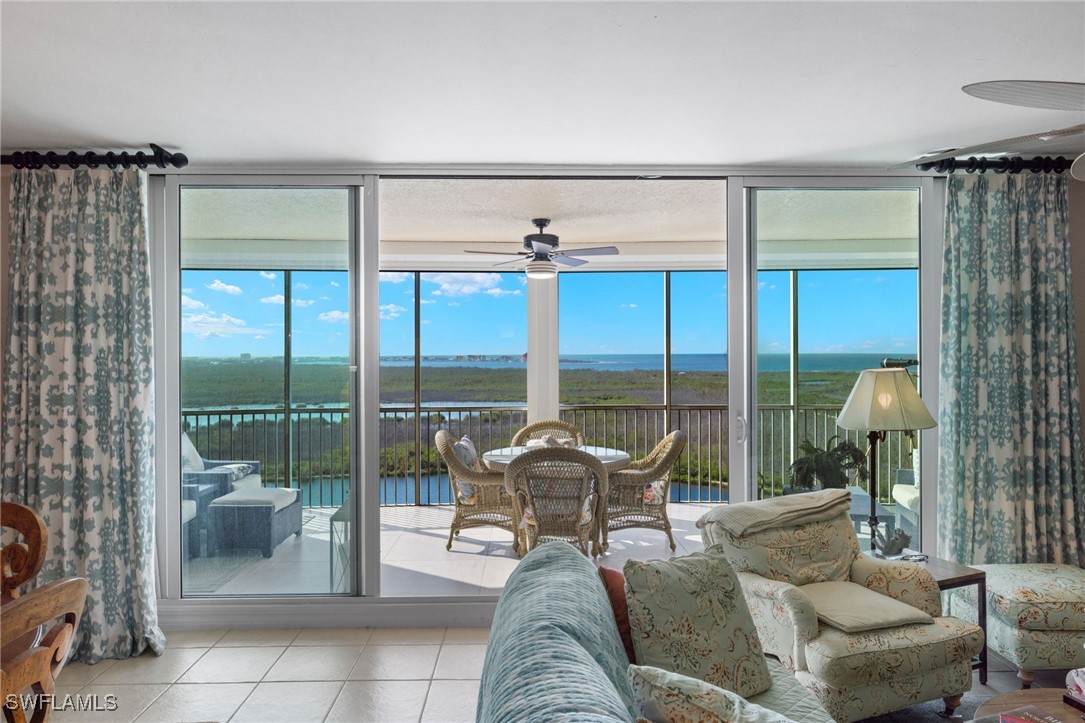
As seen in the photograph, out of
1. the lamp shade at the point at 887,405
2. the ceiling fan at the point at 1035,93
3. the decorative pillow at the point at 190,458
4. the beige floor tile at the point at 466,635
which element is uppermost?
the ceiling fan at the point at 1035,93

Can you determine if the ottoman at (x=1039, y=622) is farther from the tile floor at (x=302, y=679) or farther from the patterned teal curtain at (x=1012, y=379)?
the patterned teal curtain at (x=1012, y=379)

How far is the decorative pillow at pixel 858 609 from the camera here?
2566mm

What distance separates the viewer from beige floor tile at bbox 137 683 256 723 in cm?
284

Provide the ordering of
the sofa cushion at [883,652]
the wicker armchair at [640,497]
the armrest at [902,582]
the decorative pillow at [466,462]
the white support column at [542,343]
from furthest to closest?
the white support column at [542,343]
the decorative pillow at [466,462]
the wicker armchair at [640,497]
the armrest at [902,582]
the sofa cushion at [883,652]

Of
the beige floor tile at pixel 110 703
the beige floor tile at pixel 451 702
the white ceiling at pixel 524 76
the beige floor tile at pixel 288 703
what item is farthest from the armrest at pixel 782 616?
the beige floor tile at pixel 110 703

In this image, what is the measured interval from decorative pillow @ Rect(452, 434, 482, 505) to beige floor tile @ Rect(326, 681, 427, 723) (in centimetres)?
211

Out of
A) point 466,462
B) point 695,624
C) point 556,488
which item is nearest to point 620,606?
point 695,624

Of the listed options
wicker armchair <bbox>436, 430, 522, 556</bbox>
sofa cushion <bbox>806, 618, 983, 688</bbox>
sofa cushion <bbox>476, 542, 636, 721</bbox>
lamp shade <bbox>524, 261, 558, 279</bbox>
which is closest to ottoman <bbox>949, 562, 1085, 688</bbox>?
sofa cushion <bbox>806, 618, 983, 688</bbox>

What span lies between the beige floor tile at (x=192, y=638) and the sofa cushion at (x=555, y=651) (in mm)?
2491

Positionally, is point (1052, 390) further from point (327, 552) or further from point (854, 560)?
point (327, 552)

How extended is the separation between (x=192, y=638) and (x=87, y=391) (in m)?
1.40

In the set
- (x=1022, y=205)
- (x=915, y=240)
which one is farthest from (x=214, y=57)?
(x=1022, y=205)

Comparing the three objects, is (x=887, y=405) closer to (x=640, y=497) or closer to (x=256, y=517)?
(x=640, y=497)

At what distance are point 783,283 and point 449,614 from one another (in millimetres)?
2657
